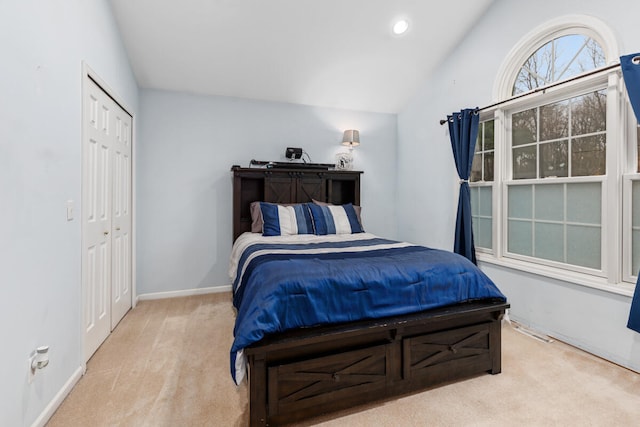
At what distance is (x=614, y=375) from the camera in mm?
1950

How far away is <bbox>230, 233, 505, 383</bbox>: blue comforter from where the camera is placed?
5.00 ft

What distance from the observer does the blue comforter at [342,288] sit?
1524mm

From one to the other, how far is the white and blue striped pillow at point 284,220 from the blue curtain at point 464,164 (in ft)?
5.09

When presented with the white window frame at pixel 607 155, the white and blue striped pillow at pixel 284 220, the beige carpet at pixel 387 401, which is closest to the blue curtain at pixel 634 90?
the white window frame at pixel 607 155

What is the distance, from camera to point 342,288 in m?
1.66

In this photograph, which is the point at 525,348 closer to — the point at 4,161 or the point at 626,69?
the point at 626,69

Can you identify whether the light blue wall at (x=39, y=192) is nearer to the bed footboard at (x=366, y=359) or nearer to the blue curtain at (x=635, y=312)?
the bed footboard at (x=366, y=359)

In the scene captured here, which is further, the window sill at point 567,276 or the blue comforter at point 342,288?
the window sill at point 567,276

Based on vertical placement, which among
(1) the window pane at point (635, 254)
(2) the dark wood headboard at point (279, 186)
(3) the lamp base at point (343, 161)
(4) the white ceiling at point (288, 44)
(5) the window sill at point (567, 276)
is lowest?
(5) the window sill at point (567, 276)

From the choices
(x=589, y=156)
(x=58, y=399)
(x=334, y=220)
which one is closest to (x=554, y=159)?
(x=589, y=156)

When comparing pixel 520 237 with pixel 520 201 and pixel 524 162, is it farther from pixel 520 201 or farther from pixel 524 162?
pixel 524 162

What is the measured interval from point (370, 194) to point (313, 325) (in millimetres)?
3034

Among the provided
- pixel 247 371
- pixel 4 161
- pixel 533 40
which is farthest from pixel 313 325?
pixel 533 40

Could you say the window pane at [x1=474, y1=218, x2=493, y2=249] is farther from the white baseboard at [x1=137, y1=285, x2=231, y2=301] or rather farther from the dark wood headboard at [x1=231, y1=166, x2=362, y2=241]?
the white baseboard at [x1=137, y1=285, x2=231, y2=301]
